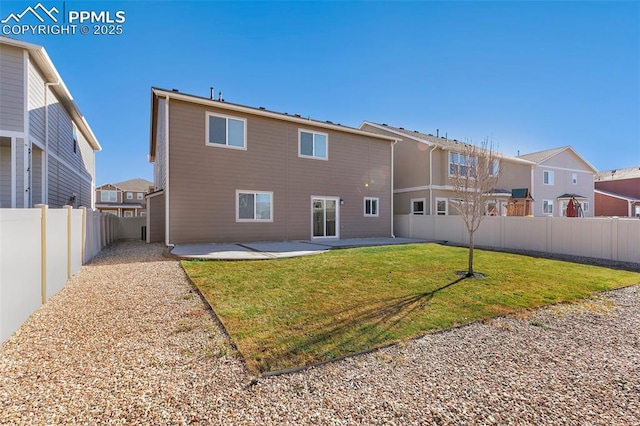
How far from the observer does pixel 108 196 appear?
43812 millimetres

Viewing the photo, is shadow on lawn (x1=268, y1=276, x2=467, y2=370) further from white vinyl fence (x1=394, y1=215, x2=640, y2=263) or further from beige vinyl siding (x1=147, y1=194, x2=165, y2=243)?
beige vinyl siding (x1=147, y1=194, x2=165, y2=243)

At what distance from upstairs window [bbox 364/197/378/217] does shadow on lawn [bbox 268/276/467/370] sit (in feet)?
34.6

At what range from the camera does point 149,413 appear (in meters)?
2.14

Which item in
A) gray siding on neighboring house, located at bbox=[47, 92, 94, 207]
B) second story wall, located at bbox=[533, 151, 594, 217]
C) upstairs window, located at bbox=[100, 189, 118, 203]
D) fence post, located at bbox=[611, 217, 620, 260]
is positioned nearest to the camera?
fence post, located at bbox=[611, 217, 620, 260]

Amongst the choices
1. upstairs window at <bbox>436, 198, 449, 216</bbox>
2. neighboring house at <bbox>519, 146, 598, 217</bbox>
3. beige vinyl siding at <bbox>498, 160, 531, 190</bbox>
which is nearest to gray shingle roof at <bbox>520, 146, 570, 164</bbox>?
neighboring house at <bbox>519, 146, 598, 217</bbox>

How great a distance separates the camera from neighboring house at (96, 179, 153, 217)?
40.4 m

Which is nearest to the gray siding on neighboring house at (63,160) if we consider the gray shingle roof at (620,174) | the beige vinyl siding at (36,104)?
the beige vinyl siding at (36,104)

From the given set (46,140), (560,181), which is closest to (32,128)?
(46,140)

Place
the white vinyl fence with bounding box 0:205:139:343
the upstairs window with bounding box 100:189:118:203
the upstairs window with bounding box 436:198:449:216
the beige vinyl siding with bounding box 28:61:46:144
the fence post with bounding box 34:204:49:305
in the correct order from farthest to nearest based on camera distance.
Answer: the upstairs window with bounding box 100:189:118:203 < the upstairs window with bounding box 436:198:449:216 < the beige vinyl siding with bounding box 28:61:46:144 < the fence post with bounding box 34:204:49:305 < the white vinyl fence with bounding box 0:205:139:343

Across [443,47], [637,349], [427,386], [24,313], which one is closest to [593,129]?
[443,47]

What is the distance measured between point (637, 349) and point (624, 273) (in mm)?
6330

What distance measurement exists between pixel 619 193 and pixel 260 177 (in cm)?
4215

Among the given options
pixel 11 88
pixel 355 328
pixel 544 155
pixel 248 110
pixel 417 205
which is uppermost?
pixel 544 155

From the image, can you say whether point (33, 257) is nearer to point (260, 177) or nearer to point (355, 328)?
point (355, 328)
